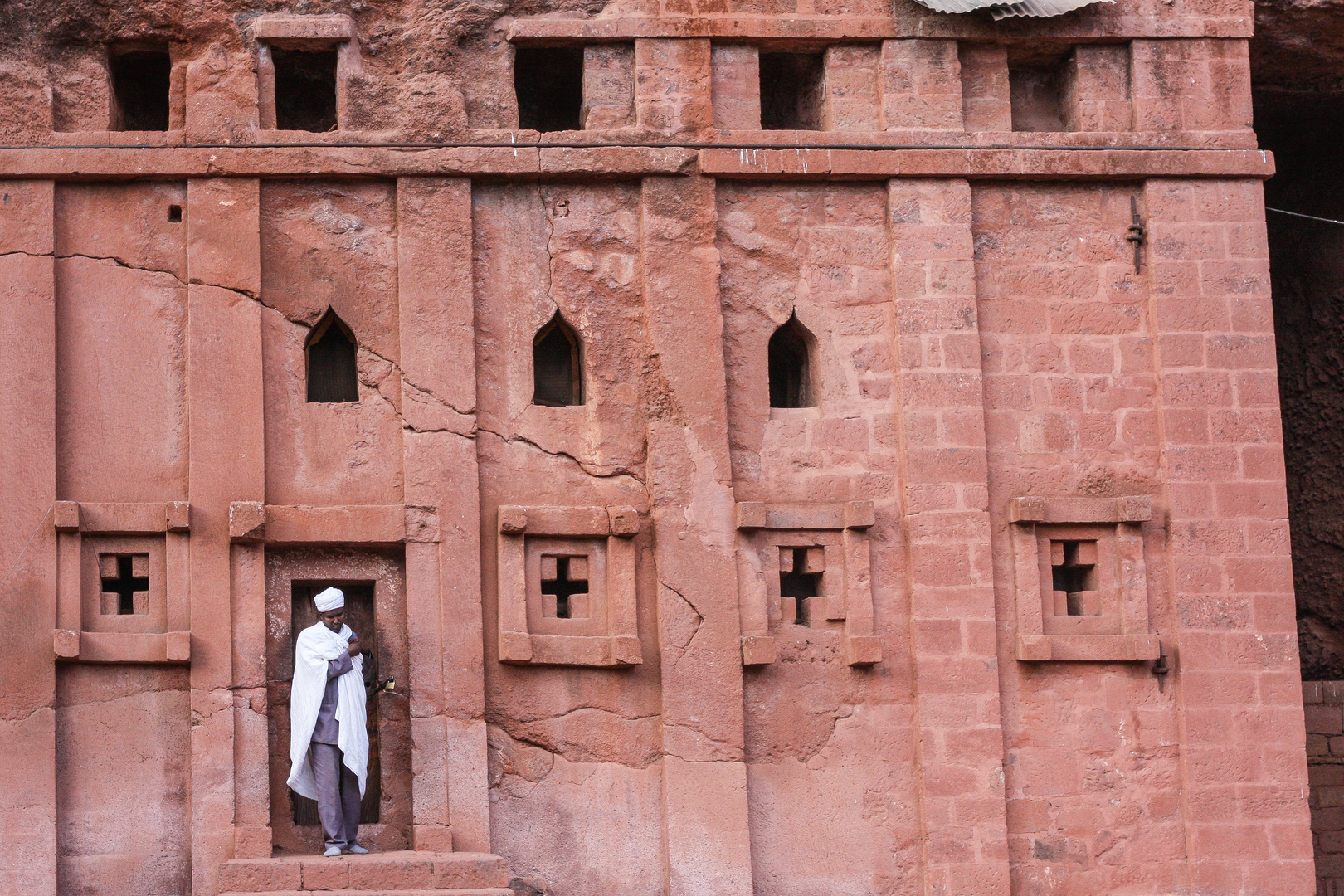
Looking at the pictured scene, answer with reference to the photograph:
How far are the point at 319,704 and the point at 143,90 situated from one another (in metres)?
4.16

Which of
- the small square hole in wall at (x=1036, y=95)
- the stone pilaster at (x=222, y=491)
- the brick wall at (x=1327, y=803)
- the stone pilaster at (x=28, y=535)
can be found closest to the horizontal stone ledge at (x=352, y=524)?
the stone pilaster at (x=222, y=491)

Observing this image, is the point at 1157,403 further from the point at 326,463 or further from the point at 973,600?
the point at 326,463

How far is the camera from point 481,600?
10.9 m

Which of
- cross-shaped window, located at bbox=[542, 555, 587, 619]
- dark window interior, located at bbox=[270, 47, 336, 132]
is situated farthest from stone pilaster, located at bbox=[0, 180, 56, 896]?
cross-shaped window, located at bbox=[542, 555, 587, 619]

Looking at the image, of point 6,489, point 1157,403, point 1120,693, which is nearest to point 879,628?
point 1120,693

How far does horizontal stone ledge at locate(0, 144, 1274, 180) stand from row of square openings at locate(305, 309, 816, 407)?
89 cm

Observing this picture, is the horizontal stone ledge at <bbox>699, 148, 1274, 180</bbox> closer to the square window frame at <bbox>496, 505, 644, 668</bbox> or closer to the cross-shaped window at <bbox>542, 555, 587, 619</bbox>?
the square window frame at <bbox>496, 505, 644, 668</bbox>

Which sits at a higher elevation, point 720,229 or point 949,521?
point 720,229

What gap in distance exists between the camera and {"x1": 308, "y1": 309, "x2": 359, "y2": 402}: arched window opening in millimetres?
11266

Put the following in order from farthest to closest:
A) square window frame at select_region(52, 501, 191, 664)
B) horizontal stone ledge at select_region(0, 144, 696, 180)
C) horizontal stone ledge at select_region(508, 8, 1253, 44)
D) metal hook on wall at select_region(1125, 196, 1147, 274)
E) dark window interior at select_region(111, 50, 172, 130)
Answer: dark window interior at select_region(111, 50, 172, 130)
metal hook on wall at select_region(1125, 196, 1147, 274)
horizontal stone ledge at select_region(508, 8, 1253, 44)
horizontal stone ledge at select_region(0, 144, 696, 180)
square window frame at select_region(52, 501, 191, 664)

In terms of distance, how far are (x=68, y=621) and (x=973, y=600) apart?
5.08 m

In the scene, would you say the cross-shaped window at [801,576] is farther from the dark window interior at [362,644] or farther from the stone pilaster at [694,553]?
the dark window interior at [362,644]

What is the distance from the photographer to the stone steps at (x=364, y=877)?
10.0 metres

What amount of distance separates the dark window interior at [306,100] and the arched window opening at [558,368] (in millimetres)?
1900
